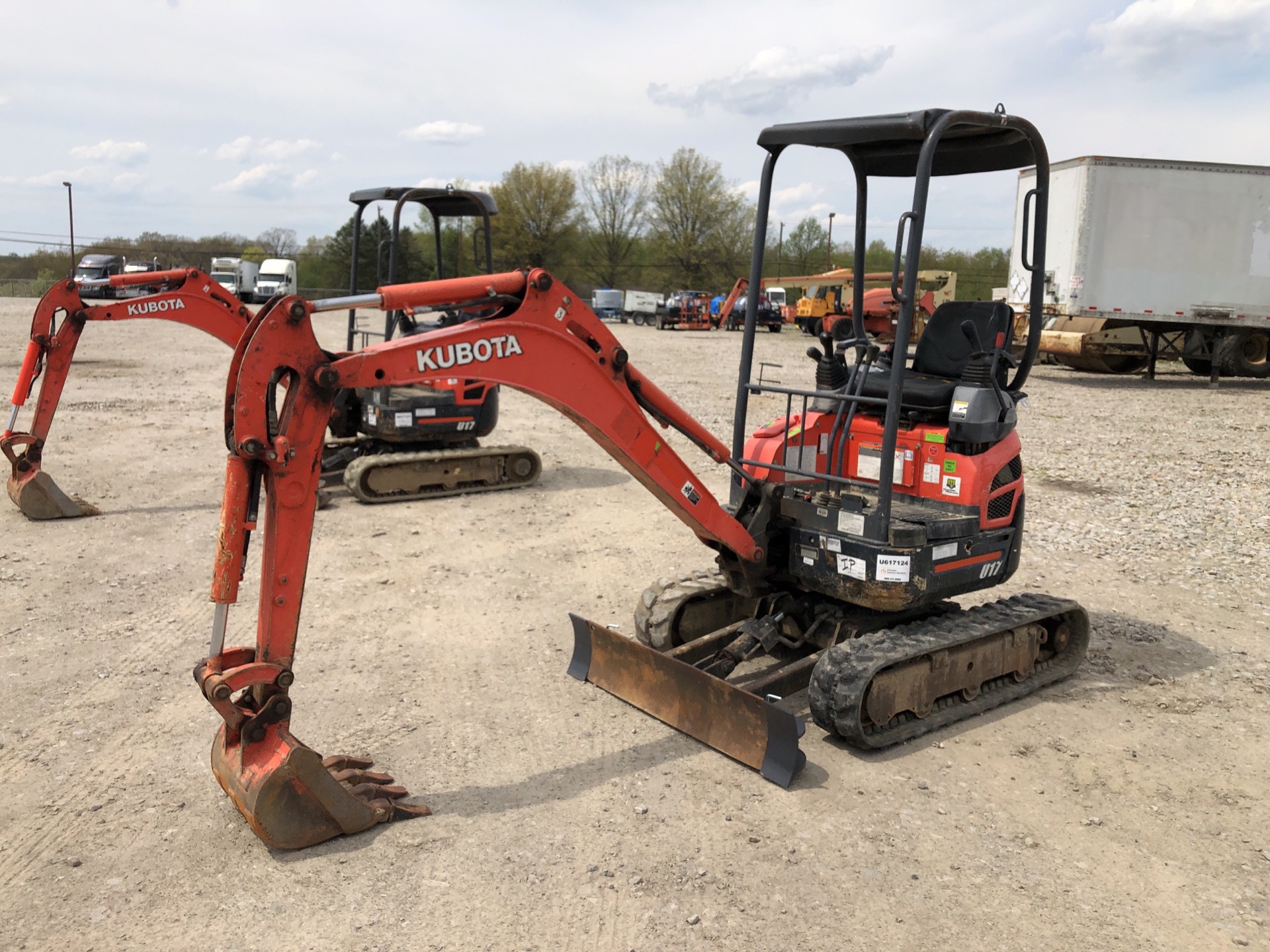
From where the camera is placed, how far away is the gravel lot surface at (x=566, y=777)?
3.82 meters

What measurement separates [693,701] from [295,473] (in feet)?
7.81

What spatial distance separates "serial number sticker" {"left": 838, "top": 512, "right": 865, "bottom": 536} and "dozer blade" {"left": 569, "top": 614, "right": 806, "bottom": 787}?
105 cm

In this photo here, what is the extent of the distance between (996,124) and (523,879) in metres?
4.19

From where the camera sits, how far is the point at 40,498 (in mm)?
9117

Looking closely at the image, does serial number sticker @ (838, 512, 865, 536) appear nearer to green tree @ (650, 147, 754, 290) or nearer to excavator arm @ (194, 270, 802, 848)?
excavator arm @ (194, 270, 802, 848)

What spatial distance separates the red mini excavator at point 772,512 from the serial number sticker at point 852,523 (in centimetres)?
1

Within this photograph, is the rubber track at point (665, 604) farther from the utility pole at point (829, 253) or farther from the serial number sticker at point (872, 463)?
the utility pole at point (829, 253)

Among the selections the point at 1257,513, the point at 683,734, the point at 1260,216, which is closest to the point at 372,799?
the point at 683,734

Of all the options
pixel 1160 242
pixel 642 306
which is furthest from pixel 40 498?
pixel 642 306

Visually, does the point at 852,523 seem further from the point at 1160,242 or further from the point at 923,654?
the point at 1160,242

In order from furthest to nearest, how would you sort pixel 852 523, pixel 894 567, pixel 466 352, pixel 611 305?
pixel 611 305 < pixel 852 523 < pixel 894 567 < pixel 466 352

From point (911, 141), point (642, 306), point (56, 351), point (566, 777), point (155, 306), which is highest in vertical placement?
point (911, 141)

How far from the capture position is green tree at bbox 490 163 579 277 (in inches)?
2591

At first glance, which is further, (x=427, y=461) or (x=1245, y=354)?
(x=1245, y=354)
